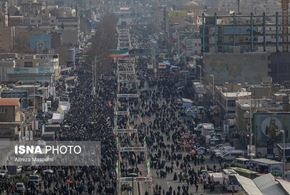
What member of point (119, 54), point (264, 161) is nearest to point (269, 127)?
point (264, 161)

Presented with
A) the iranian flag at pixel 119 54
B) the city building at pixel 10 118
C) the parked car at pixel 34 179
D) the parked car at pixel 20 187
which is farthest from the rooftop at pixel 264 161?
the iranian flag at pixel 119 54

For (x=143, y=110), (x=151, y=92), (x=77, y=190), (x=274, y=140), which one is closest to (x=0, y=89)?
(x=143, y=110)

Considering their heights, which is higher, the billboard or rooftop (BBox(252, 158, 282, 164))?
the billboard

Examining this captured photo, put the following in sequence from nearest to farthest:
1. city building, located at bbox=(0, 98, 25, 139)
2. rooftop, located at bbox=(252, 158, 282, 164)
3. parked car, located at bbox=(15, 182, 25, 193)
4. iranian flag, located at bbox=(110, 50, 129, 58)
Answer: parked car, located at bbox=(15, 182, 25, 193), rooftop, located at bbox=(252, 158, 282, 164), city building, located at bbox=(0, 98, 25, 139), iranian flag, located at bbox=(110, 50, 129, 58)

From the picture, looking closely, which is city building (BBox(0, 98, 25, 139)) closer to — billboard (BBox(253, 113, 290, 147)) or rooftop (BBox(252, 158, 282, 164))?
billboard (BBox(253, 113, 290, 147))

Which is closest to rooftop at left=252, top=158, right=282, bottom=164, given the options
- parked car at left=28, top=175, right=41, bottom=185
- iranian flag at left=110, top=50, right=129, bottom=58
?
parked car at left=28, top=175, right=41, bottom=185

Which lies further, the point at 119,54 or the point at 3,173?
the point at 119,54

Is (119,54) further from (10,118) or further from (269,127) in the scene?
(269,127)

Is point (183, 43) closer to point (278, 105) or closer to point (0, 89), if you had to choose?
point (0, 89)
